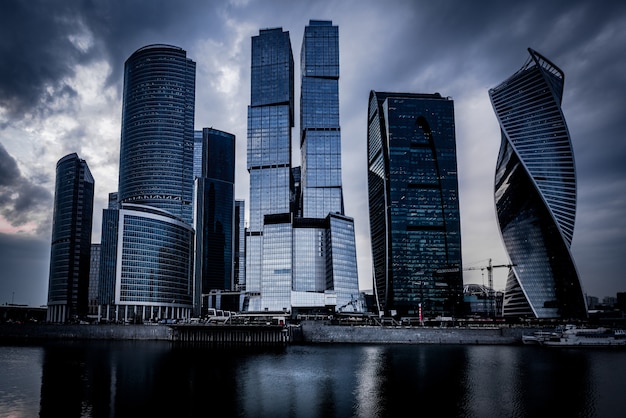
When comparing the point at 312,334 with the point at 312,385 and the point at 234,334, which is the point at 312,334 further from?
the point at 312,385

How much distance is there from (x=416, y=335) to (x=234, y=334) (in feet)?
220

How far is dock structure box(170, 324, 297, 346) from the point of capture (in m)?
187

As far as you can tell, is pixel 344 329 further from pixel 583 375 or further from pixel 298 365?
pixel 583 375

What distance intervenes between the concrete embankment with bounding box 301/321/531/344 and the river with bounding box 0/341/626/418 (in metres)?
47.4

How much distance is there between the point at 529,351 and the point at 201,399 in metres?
109

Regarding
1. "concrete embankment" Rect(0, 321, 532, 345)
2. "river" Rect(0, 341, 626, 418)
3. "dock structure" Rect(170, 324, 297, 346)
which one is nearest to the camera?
"river" Rect(0, 341, 626, 418)

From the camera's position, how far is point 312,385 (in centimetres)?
8525

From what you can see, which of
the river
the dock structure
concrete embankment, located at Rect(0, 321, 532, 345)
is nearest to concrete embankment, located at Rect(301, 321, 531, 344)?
concrete embankment, located at Rect(0, 321, 532, 345)

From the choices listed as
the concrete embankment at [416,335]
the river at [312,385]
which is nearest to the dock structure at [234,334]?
the concrete embankment at [416,335]

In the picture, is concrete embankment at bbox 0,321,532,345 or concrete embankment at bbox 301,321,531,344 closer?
concrete embankment at bbox 301,321,531,344

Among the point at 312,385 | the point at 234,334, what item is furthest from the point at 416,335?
the point at 312,385

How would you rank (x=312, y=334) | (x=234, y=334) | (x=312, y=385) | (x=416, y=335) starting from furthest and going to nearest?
(x=234, y=334) < (x=312, y=334) < (x=416, y=335) < (x=312, y=385)

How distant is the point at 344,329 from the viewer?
185 m

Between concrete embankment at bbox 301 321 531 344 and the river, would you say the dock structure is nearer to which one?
concrete embankment at bbox 301 321 531 344
